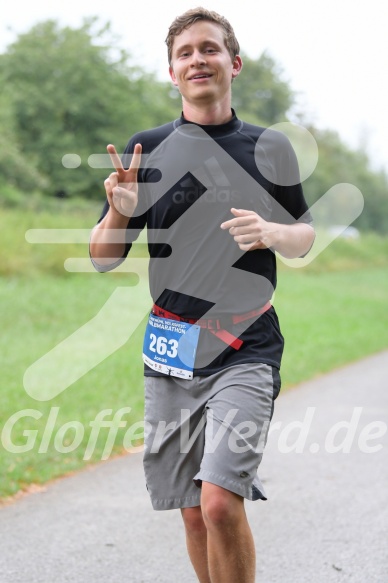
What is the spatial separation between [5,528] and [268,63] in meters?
40.2

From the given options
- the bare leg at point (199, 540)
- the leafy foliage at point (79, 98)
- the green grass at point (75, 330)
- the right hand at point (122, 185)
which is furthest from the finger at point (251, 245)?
the leafy foliage at point (79, 98)

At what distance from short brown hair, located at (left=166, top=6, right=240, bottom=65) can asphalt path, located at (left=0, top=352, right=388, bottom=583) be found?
94.7 inches

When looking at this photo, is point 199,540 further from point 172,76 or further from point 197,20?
point 197,20

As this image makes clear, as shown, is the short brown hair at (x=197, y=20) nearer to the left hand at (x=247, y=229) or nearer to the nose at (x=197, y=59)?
the nose at (x=197, y=59)

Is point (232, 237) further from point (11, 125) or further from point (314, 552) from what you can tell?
point (11, 125)

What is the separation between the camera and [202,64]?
10.8 feet

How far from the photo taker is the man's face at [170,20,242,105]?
3.31 meters

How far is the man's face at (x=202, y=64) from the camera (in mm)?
3309

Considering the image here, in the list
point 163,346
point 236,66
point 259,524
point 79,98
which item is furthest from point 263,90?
point 163,346

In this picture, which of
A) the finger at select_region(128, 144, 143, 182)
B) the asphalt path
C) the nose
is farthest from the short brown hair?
the asphalt path

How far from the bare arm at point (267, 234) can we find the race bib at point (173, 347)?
0.38 metres

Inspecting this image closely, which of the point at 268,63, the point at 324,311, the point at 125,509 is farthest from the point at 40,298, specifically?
the point at 268,63

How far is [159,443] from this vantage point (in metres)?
3.33

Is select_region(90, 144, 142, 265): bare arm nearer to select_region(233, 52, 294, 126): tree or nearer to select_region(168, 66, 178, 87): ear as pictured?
select_region(168, 66, 178, 87): ear
